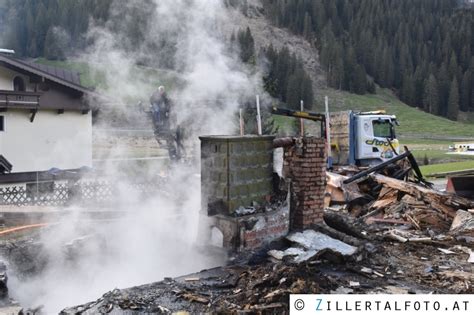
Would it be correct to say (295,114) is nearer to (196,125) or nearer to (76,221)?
(196,125)

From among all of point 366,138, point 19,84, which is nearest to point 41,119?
point 19,84

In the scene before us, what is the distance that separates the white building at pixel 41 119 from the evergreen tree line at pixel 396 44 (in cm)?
7495

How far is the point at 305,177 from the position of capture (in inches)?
300

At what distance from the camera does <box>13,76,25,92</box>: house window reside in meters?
20.9

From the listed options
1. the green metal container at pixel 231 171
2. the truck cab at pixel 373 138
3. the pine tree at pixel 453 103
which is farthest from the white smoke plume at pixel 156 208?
the pine tree at pixel 453 103

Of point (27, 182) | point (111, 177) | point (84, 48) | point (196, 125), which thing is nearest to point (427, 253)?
point (196, 125)

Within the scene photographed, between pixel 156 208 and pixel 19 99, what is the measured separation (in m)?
13.2

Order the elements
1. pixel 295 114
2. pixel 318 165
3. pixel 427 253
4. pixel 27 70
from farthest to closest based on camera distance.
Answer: pixel 27 70 < pixel 295 114 < pixel 427 253 < pixel 318 165

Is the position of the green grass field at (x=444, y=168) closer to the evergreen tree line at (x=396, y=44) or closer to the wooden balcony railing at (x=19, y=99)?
the wooden balcony railing at (x=19, y=99)

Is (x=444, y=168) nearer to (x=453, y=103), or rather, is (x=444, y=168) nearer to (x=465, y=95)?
(x=453, y=103)

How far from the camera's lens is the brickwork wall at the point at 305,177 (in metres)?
7.59

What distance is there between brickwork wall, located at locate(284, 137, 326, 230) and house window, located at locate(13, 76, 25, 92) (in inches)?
654

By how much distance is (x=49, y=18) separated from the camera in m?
42.2

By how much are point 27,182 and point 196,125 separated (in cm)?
869
